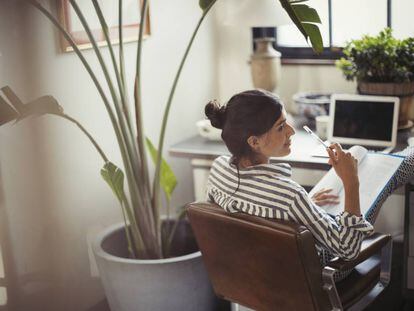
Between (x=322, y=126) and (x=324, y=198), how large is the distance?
744 mm

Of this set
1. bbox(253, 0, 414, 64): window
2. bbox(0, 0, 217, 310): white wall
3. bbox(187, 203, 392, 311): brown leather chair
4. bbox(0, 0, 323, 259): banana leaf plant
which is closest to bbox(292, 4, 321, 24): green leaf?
bbox(0, 0, 323, 259): banana leaf plant

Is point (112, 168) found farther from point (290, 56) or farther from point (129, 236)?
point (290, 56)

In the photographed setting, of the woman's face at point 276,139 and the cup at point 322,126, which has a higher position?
the woman's face at point 276,139

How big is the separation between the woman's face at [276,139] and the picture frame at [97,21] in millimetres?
979

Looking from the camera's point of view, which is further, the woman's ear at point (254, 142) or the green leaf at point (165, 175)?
the green leaf at point (165, 175)

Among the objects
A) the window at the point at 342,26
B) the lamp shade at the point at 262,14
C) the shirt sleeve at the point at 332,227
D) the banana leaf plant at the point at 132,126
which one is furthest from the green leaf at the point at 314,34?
the window at the point at 342,26

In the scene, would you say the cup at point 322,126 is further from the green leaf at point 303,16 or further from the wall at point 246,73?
the green leaf at point 303,16

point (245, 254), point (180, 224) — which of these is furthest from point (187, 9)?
point (245, 254)

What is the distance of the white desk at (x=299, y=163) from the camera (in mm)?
2627

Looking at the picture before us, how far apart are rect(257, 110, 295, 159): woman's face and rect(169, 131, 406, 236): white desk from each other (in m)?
0.59

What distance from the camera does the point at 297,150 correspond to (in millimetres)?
2768

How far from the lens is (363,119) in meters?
2.78

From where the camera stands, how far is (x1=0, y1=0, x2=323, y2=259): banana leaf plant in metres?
2.15

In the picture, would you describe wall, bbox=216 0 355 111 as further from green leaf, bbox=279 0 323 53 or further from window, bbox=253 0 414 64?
green leaf, bbox=279 0 323 53
